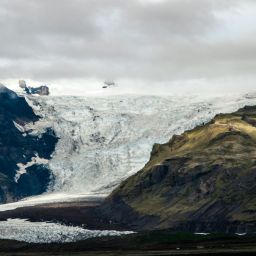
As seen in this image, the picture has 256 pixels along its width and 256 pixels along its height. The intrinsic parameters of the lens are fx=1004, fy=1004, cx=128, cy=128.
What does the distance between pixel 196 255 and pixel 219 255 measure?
19.5 feet

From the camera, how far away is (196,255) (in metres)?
196

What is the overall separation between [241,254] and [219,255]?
4359 mm

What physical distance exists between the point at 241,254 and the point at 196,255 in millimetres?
10078

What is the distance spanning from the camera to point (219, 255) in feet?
630

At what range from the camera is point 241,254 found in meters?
190
